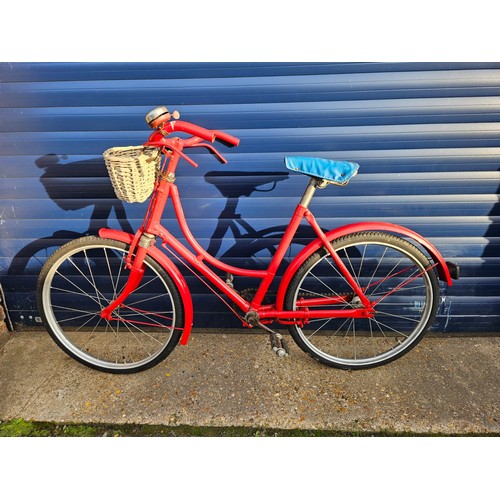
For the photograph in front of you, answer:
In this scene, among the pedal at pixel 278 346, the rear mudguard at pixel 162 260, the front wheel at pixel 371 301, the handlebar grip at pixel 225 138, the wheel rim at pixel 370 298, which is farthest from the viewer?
the wheel rim at pixel 370 298

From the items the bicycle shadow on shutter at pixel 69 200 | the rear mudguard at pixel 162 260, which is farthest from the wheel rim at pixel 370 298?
the bicycle shadow on shutter at pixel 69 200

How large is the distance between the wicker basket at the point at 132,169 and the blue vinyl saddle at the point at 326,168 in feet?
2.77

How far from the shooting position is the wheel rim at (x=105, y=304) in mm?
3023

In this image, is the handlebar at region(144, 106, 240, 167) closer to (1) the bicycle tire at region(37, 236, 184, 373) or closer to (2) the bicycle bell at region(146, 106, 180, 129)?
(2) the bicycle bell at region(146, 106, 180, 129)

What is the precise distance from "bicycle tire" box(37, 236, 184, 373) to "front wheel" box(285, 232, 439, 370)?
122 centimetres

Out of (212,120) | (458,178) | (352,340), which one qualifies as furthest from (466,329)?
(212,120)

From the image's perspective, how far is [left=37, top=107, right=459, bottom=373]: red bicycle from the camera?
7.41ft

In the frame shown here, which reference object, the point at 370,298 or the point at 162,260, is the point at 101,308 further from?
the point at 370,298

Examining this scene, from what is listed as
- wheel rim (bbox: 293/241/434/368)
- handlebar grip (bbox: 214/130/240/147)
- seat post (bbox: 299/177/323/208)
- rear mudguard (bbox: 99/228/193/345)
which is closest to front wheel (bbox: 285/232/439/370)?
wheel rim (bbox: 293/241/434/368)

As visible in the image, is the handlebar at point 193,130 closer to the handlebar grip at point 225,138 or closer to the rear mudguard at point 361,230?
the handlebar grip at point 225,138

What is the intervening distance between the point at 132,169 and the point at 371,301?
222 centimetres

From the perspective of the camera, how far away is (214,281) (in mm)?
2570

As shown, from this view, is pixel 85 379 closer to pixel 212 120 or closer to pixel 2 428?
pixel 2 428

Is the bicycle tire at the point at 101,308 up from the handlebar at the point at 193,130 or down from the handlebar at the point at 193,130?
down
